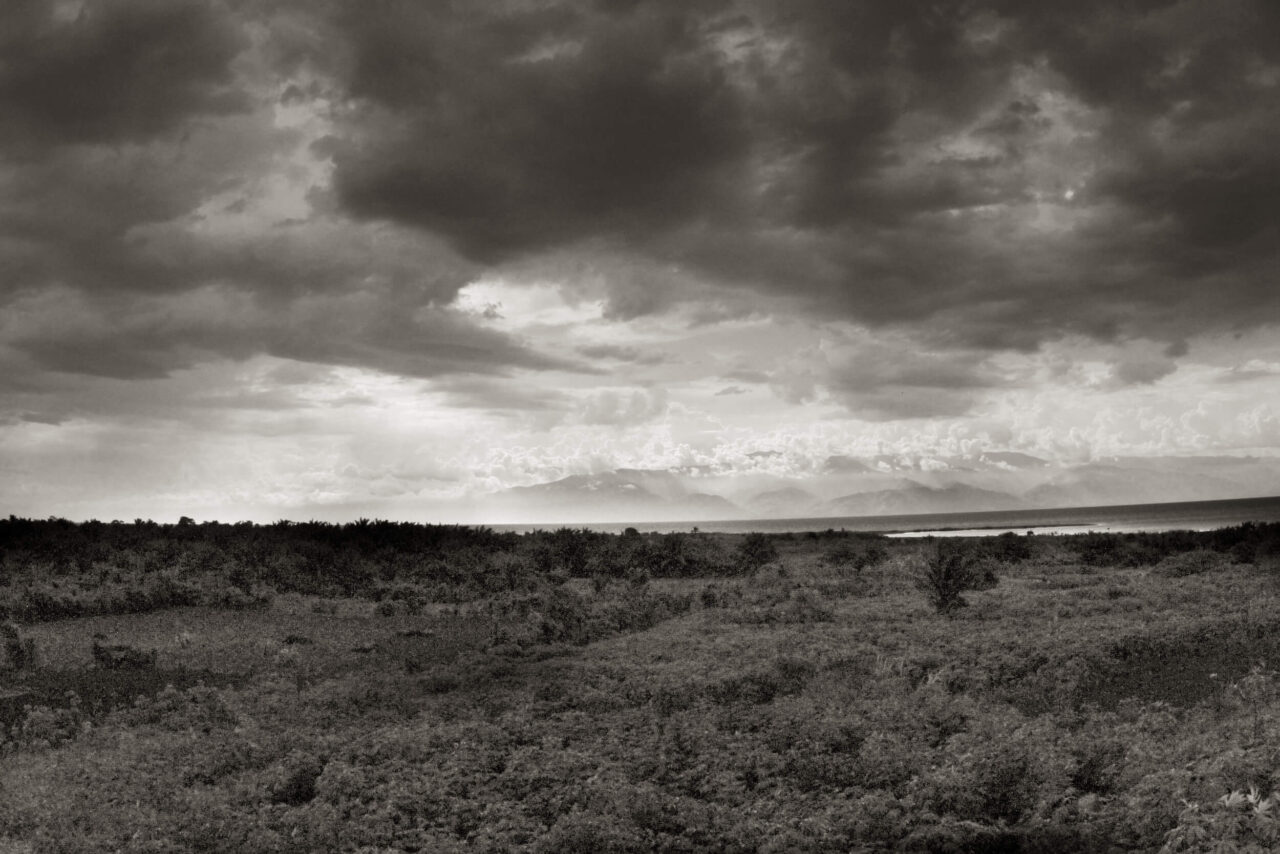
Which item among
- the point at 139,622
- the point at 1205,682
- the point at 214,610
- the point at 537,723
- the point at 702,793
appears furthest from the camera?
the point at 214,610

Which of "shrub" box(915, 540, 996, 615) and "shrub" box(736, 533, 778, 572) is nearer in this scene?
"shrub" box(915, 540, 996, 615)

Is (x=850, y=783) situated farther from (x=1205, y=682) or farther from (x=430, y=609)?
(x=430, y=609)

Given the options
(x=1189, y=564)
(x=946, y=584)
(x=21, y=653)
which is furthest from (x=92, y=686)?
(x=1189, y=564)

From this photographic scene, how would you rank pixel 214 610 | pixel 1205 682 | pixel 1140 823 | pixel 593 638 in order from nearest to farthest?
pixel 1140 823 < pixel 1205 682 < pixel 593 638 < pixel 214 610

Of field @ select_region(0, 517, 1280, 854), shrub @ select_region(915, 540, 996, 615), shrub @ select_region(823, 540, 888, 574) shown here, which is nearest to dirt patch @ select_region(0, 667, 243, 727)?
field @ select_region(0, 517, 1280, 854)

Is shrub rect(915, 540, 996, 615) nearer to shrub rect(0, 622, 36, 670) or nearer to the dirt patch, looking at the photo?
the dirt patch

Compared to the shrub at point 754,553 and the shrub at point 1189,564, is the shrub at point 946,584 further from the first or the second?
the shrub at point 754,553

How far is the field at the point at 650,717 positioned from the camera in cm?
975

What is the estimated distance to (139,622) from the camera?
24.7 metres

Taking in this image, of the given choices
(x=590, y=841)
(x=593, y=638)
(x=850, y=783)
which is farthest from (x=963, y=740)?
(x=593, y=638)

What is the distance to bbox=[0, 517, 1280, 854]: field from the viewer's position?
9750 millimetres

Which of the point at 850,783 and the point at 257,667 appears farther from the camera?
the point at 257,667

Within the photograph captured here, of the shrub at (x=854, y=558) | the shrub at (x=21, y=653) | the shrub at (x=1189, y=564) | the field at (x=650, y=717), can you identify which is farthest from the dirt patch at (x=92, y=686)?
the shrub at (x=1189, y=564)

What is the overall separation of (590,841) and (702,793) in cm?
185
